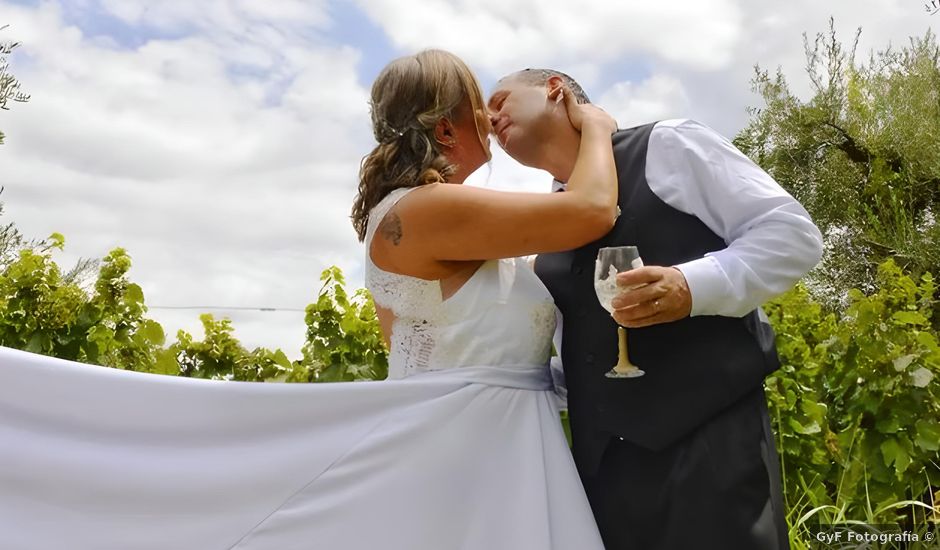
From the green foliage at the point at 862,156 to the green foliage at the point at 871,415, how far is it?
1044 cm

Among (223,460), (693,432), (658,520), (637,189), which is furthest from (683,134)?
(223,460)

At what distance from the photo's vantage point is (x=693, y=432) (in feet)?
7.13

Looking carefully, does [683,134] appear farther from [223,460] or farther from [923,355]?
[923,355]

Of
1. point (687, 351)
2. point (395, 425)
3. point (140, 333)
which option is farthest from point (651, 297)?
point (140, 333)

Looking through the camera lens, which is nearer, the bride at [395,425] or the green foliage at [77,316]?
the bride at [395,425]

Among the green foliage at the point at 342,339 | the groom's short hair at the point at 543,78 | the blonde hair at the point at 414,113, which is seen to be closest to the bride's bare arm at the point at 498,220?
the blonde hair at the point at 414,113

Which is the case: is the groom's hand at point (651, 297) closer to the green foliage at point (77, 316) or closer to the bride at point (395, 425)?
the bride at point (395, 425)

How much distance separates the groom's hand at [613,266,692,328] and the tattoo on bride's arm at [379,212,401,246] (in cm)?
55

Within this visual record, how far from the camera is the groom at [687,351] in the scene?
212cm

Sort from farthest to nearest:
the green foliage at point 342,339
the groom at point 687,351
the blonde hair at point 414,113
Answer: the green foliage at point 342,339, the blonde hair at point 414,113, the groom at point 687,351

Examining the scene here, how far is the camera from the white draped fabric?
6.61 feet

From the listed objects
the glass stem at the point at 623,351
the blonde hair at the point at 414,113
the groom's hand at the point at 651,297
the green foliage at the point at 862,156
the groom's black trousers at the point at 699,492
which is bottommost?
the groom's black trousers at the point at 699,492

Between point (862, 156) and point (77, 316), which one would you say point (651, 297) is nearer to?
point (77, 316)

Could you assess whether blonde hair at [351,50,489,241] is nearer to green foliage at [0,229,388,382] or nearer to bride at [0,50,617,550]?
bride at [0,50,617,550]
